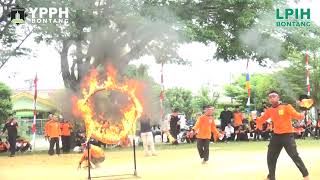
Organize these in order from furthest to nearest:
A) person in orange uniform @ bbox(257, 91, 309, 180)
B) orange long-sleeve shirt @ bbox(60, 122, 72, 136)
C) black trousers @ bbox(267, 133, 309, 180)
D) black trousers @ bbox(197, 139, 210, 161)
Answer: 1. orange long-sleeve shirt @ bbox(60, 122, 72, 136)
2. black trousers @ bbox(197, 139, 210, 161)
3. person in orange uniform @ bbox(257, 91, 309, 180)
4. black trousers @ bbox(267, 133, 309, 180)

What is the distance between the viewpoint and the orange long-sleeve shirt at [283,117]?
9.21m

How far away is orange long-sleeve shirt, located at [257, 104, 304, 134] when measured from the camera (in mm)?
9211

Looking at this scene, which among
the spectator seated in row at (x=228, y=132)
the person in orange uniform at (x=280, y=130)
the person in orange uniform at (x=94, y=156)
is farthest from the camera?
the spectator seated in row at (x=228, y=132)

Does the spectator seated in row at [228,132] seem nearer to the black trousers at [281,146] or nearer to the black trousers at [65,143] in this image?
the black trousers at [65,143]

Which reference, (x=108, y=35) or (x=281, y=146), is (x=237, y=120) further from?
(x=281, y=146)

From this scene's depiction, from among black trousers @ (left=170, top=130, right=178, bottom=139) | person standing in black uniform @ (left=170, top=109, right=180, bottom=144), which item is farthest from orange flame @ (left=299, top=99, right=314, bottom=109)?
black trousers @ (left=170, top=130, right=178, bottom=139)

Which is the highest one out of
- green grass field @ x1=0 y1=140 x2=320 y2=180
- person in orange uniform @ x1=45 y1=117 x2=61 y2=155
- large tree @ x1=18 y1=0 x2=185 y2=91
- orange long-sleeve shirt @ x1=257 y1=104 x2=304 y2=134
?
large tree @ x1=18 y1=0 x2=185 y2=91

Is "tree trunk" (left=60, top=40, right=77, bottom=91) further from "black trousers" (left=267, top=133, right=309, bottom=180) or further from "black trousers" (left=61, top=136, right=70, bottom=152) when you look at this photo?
"black trousers" (left=267, top=133, right=309, bottom=180)

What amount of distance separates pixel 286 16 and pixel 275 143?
606 inches

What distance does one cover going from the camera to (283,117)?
30.6 ft

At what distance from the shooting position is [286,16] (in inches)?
930

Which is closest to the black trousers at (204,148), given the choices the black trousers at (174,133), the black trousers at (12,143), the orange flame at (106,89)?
the orange flame at (106,89)

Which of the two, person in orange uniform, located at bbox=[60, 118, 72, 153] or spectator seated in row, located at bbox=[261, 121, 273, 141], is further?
spectator seated in row, located at bbox=[261, 121, 273, 141]

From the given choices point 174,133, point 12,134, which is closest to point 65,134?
point 12,134
